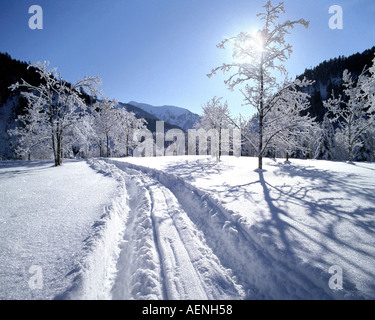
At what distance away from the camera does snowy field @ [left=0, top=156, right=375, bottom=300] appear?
8.14 feet

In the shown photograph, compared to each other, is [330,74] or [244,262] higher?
[330,74]

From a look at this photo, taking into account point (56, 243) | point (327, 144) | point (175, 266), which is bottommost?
point (175, 266)

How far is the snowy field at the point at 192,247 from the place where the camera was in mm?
2482

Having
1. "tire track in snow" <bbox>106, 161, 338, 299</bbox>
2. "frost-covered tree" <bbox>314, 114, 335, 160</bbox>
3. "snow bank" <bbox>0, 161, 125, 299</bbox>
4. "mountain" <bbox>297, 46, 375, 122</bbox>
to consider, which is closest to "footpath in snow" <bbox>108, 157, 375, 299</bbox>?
"tire track in snow" <bbox>106, 161, 338, 299</bbox>

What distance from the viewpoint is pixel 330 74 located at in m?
117

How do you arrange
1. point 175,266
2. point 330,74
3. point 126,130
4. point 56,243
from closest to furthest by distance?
point 175,266 → point 56,243 → point 126,130 → point 330,74

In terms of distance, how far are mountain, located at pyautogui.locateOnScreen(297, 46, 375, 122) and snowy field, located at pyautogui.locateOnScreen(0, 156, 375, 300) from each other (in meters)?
125

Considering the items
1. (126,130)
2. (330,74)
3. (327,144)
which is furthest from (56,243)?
(330,74)

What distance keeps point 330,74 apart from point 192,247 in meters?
168

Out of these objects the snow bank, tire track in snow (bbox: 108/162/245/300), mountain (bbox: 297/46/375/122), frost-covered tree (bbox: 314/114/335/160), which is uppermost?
mountain (bbox: 297/46/375/122)

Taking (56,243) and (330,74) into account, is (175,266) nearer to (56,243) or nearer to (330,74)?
(56,243)

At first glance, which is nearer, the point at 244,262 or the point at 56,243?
the point at 244,262

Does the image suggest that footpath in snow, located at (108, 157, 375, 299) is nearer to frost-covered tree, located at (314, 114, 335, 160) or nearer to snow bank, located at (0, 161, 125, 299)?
snow bank, located at (0, 161, 125, 299)

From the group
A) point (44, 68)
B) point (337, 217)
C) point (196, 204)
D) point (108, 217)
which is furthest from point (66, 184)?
point (44, 68)
